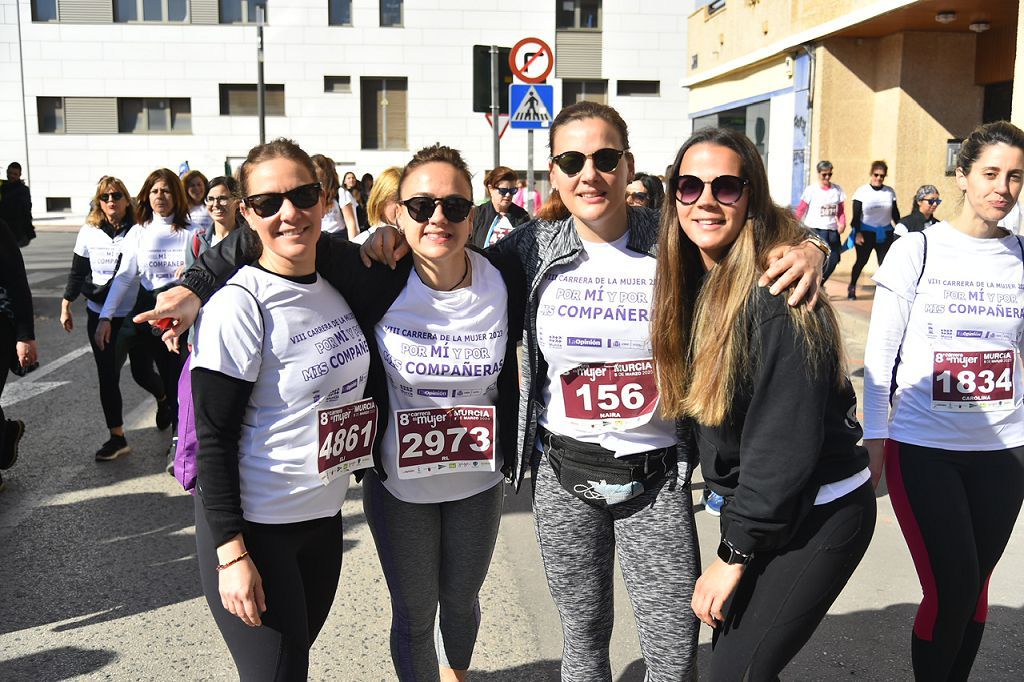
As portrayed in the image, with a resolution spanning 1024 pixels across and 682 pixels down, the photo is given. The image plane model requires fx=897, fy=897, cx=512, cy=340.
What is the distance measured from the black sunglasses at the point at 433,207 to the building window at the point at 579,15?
28979 mm

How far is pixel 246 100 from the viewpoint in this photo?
29.4 metres

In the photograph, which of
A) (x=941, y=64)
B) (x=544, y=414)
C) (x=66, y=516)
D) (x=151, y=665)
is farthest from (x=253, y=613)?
(x=941, y=64)

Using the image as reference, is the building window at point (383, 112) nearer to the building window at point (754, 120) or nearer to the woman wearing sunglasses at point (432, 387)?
the building window at point (754, 120)

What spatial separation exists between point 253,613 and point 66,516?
11.3 feet

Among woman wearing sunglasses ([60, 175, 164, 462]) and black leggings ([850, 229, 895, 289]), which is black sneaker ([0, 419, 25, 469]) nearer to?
woman wearing sunglasses ([60, 175, 164, 462])

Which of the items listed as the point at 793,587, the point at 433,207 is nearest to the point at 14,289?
the point at 433,207

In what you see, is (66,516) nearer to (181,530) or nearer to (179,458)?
(181,530)

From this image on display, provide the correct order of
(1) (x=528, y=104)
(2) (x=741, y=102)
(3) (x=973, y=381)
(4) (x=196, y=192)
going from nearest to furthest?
1. (3) (x=973, y=381)
2. (4) (x=196, y=192)
3. (1) (x=528, y=104)
4. (2) (x=741, y=102)

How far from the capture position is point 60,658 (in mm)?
3539

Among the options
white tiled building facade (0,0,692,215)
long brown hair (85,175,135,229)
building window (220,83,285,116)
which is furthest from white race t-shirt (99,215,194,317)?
building window (220,83,285,116)

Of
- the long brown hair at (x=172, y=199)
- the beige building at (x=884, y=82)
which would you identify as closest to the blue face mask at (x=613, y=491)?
the long brown hair at (x=172, y=199)

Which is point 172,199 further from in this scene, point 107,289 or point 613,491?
point 613,491

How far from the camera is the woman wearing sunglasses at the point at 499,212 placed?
8.45m

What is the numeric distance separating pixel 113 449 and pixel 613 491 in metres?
4.71
